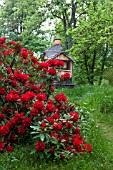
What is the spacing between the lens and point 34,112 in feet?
12.0

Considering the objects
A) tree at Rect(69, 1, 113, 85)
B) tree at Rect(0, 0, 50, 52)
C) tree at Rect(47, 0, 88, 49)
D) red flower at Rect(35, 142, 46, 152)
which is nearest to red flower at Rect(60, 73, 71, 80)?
red flower at Rect(35, 142, 46, 152)

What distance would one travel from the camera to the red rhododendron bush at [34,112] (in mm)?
3646

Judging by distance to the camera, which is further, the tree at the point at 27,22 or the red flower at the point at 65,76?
the tree at the point at 27,22

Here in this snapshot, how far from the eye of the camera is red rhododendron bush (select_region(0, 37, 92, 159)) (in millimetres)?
3646

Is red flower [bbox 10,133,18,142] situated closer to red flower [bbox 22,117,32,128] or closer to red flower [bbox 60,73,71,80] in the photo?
red flower [bbox 22,117,32,128]

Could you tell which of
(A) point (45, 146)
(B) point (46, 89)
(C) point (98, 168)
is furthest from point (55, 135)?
(B) point (46, 89)

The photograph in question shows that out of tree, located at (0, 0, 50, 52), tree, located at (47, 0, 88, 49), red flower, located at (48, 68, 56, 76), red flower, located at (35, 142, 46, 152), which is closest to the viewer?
red flower, located at (35, 142, 46, 152)

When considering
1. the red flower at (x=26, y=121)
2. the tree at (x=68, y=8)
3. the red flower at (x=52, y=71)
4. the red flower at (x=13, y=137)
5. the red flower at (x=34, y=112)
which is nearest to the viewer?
the red flower at (x=34, y=112)

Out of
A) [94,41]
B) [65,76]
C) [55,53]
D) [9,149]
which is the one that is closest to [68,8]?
[55,53]

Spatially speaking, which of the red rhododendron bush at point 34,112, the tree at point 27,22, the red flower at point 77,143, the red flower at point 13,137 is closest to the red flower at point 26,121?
the red rhododendron bush at point 34,112

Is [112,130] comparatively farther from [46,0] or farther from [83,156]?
[46,0]

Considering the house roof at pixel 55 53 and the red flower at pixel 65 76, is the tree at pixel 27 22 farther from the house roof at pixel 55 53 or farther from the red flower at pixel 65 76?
the red flower at pixel 65 76

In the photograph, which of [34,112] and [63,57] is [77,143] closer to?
[34,112]

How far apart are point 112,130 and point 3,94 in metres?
2.84
